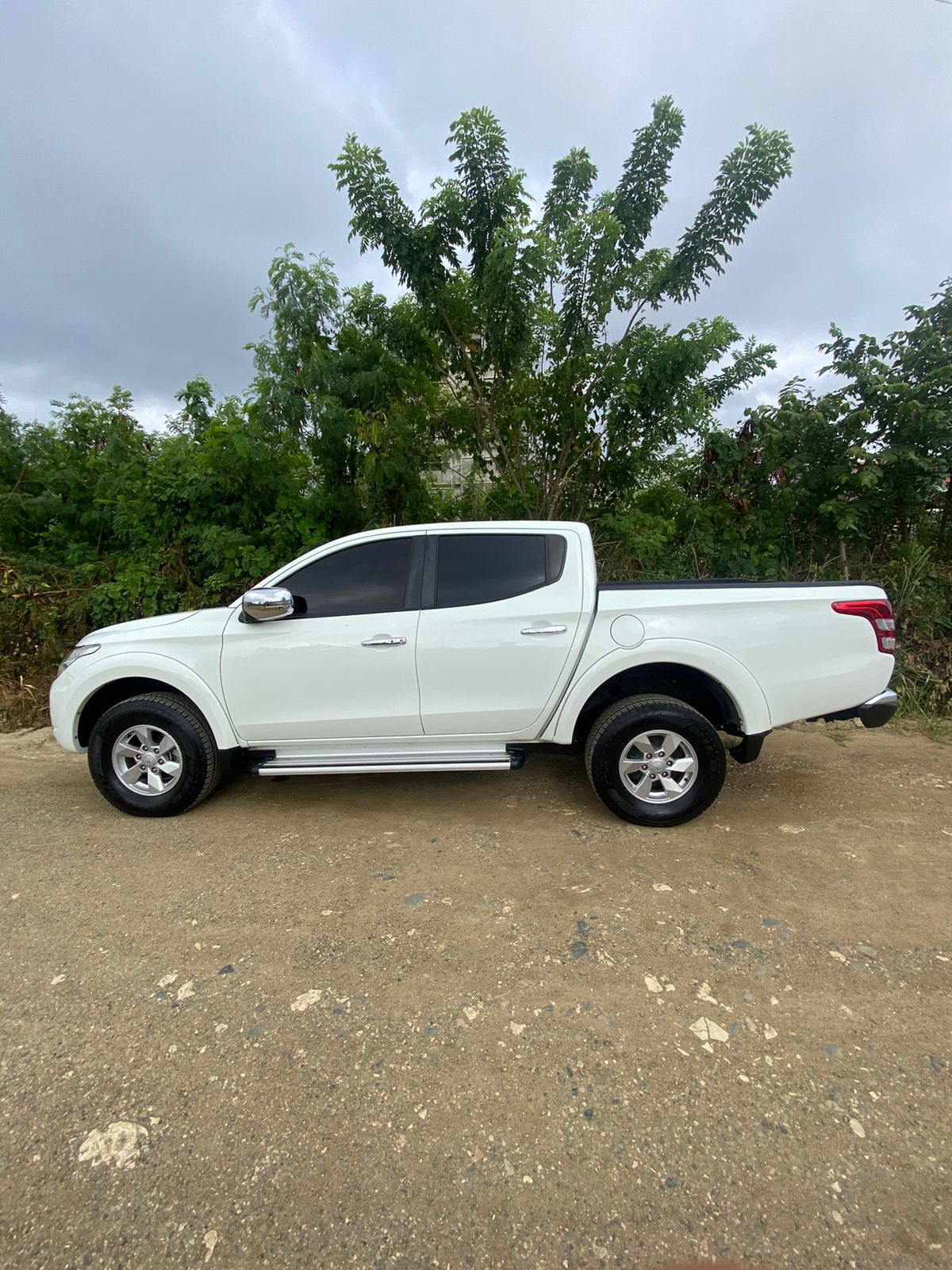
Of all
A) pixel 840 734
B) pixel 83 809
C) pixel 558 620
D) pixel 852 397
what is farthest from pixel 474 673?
pixel 852 397

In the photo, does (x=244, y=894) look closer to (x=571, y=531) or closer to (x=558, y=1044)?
(x=558, y=1044)

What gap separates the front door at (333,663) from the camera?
3398 mm

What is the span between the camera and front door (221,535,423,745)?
11.1ft

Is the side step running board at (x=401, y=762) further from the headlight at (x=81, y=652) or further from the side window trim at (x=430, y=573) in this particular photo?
the headlight at (x=81, y=652)

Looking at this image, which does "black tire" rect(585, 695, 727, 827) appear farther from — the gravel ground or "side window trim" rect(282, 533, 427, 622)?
"side window trim" rect(282, 533, 427, 622)

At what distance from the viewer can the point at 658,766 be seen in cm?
333

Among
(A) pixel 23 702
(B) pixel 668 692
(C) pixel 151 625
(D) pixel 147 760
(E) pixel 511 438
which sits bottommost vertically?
(D) pixel 147 760

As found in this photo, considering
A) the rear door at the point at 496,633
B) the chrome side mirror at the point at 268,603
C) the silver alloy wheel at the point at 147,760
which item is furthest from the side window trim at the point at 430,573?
the silver alloy wheel at the point at 147,760

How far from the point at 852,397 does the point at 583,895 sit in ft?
18.9

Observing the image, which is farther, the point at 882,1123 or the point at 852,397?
the point at 852,397

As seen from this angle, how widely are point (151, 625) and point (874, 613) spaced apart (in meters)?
4.21

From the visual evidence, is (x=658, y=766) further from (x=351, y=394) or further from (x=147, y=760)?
(x=351, y=394)

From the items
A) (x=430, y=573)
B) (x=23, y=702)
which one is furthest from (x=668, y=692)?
(x=23, y=702)

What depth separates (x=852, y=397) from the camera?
5934 mm
